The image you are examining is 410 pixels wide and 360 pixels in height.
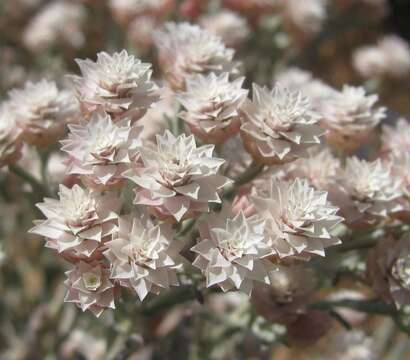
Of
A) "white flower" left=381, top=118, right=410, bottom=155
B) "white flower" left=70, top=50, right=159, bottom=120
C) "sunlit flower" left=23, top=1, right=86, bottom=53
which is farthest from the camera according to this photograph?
"sunlit flower" left=23, top=1, right=86, bottom=53

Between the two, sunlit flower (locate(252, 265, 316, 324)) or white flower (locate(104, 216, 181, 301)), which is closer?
white flower (locate(104, 216, 181, 301))

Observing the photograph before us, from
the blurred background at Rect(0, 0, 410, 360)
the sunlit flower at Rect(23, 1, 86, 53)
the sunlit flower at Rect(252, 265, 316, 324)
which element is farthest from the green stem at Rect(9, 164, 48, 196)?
the sunlit flower at Rect(23, 1, 86, 53)

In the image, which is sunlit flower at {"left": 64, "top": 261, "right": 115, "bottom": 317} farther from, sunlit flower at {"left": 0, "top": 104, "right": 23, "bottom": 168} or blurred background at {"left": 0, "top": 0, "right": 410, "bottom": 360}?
sunlit flower at {"left": 0, "top": 104, "right": 23, "bottom": 168}

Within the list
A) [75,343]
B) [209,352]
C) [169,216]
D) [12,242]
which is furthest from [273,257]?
[12,242]

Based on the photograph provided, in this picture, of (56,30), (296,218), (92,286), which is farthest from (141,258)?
(56,30)

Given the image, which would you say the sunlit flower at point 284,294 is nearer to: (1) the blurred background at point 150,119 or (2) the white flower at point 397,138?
(1) the blurred background at point 150,119

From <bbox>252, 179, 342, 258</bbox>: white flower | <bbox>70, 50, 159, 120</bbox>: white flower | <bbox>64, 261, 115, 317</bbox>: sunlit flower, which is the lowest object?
<bbox>64, 261, 115, 317</bbox>: sunlit flower

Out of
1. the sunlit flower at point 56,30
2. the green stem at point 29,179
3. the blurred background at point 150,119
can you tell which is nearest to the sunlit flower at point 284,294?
the blurred background at point 150,119
